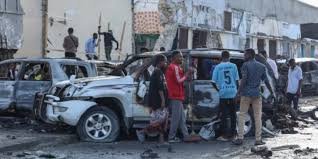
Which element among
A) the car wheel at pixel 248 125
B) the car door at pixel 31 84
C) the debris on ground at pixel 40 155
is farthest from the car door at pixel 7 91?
the car wheel at pixel 248 125

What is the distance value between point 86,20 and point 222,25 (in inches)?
444

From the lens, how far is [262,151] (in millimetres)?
9711

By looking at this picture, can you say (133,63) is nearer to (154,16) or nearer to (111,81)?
(111,81)

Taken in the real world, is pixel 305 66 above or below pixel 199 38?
below

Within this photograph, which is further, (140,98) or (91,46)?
(91,46)

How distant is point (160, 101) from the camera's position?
10.2 m

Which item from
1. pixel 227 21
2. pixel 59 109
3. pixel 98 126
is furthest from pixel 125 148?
pixel 227 21

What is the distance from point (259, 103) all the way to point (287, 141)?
1131 millimetres

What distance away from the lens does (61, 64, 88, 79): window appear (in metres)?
12.8

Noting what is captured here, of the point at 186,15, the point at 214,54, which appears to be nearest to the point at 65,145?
the point at 214,54

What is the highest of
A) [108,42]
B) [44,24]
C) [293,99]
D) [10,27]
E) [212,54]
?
[44,24]

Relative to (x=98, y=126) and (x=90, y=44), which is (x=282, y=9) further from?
(x=98, y=126)

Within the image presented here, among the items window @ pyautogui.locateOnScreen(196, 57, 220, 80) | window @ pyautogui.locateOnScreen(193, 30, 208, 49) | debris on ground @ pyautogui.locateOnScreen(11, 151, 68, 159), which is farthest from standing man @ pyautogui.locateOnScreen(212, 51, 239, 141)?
window @ pyautogui.locateOnScreen(193, 30, 208, 49)

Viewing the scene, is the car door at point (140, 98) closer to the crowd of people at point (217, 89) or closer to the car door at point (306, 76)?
the crowd of people at point (217, 89)
